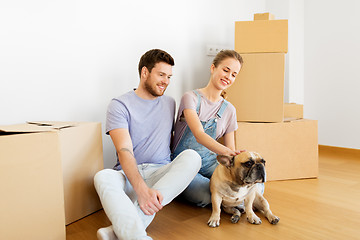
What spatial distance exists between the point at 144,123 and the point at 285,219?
0.71 m

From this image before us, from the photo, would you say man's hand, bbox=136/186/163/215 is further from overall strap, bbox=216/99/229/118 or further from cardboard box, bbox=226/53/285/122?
cardboard box, bbox=226/53/285/122

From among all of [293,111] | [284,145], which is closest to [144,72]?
[284,145]

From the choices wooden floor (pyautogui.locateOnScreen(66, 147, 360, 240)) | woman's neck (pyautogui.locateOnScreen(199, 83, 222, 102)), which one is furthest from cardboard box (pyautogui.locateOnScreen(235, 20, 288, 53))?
wooden floor (pyautogui.locateOnScreen(66, 147, 360, 240))

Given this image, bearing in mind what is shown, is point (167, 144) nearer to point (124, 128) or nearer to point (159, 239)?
point (124, 128)

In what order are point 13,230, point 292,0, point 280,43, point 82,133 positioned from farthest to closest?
point 292,0 < point 280,43 < point 82,133 < point 13,230

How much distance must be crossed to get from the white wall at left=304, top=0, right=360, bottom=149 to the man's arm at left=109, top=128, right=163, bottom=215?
6.06 feet

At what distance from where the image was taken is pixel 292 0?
246cm

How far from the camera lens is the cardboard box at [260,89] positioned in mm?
1778

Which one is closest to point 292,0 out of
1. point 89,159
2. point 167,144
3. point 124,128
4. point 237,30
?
point 237,30

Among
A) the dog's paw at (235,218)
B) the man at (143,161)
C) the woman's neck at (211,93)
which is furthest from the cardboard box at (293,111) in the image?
the dog's paw at (235,218)

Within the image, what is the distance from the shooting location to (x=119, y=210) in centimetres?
101

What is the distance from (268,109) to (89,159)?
103cm

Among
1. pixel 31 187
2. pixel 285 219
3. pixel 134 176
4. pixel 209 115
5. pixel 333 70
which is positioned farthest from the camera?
pixel 333 70

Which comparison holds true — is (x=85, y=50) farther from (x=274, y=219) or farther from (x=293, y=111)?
(x=293, y=111)
